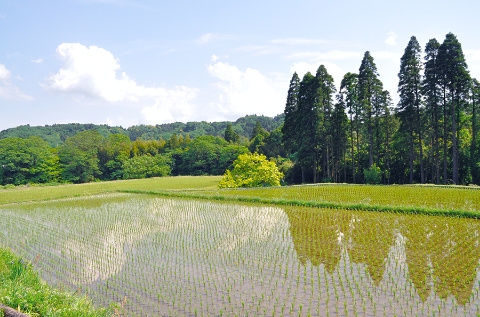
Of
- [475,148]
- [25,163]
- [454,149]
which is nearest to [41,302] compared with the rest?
[454,149]

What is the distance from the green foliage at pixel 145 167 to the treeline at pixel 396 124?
89.4 feet

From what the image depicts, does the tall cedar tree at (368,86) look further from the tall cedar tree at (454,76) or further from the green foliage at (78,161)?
the green foliage at (78,161)

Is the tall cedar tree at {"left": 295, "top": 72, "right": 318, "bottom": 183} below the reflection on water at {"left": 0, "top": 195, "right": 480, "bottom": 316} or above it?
above

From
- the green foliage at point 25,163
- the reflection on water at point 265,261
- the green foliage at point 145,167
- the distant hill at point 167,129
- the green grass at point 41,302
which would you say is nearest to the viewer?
the green grass at point 41,302

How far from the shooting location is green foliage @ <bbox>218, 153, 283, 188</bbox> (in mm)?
29125

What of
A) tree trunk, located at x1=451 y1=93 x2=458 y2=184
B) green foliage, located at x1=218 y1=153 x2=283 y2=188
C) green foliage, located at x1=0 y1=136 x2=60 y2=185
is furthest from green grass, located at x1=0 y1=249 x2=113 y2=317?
green foliage, located at x1=0 y1=136 x2=60 y2=185

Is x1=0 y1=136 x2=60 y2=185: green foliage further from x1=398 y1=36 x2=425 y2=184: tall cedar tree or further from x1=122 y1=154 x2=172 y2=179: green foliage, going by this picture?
x1=398 y1=36 x2=425 y2=184: tall cedar tree


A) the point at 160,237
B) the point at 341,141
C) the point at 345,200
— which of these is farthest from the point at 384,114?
the point at 160,237

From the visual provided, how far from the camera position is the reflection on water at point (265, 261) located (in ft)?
21.3

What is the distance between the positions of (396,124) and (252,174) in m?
16.1

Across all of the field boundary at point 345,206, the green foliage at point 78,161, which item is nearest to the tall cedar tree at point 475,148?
the field boundary at point 345,206

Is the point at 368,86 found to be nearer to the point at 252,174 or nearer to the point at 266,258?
the point at 252,174

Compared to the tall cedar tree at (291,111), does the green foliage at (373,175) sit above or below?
below

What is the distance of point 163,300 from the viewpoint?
Result: 6.91 meters
